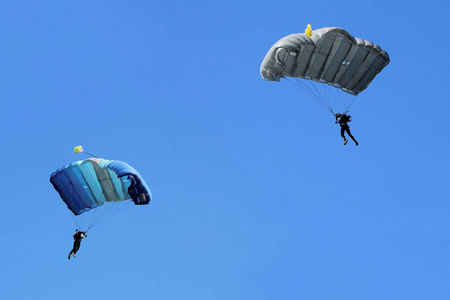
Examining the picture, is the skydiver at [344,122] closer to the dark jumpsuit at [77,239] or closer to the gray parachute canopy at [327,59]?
the gray parachute canopy at [327,59]

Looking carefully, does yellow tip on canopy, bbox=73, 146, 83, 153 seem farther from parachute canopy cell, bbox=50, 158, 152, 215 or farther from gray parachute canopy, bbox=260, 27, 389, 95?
gray parachute canopy, bbox=260, 27, 389, 95

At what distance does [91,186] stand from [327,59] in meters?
9.90

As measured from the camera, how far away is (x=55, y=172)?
34719 millimetres

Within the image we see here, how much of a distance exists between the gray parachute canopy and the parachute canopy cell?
657 centimetres

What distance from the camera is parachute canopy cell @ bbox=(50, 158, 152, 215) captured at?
34.0 m

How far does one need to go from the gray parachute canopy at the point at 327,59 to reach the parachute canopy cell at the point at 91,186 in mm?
6568

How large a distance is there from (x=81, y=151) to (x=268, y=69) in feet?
24.4

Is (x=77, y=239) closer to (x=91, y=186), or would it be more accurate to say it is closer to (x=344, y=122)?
(x=91, y=186)

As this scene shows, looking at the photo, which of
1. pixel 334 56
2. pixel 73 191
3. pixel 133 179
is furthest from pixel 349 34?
pixel 73 191

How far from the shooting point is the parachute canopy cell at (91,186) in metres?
34.0

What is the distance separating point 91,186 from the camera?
34656mm

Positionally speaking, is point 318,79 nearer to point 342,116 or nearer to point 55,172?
point 342,116

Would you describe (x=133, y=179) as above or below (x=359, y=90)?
below

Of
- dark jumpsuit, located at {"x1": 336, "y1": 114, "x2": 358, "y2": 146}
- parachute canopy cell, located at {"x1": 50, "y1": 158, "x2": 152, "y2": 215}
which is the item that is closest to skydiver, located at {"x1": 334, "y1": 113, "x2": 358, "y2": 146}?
dark jumpsuit, located at {"x1": 336, "y1": 114, "x2": 358, "y2": 146}
